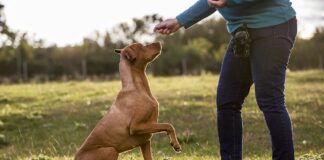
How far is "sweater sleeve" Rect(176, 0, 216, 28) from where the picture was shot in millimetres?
6039

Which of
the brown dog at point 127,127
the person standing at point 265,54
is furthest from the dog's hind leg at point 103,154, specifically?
the person standing at point 265,54

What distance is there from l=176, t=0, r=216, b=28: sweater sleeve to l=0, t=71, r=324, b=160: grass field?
189 centimetres

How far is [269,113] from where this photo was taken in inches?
203

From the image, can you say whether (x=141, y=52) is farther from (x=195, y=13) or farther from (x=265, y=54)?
(x=265, y=54)

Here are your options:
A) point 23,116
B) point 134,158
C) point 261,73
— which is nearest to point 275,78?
point 261,73

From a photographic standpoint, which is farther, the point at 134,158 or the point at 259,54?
the point at 134,158

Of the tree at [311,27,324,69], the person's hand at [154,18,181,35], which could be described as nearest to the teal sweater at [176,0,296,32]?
the person's hand at [154,18,181,35]

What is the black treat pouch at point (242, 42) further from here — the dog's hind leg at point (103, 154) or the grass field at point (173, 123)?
the grass field at point (173, 123)

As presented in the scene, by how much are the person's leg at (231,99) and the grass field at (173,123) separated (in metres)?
1.26

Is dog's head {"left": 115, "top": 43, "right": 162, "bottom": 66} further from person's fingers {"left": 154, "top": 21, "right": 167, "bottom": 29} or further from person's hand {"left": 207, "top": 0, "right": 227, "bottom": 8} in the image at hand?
person's hand {"left": 207, "top": 0, "right": 227, "bottom": 8}

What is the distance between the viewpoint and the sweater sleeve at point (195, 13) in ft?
19.8

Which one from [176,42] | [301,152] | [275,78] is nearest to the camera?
[275,78]

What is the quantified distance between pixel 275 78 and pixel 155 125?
133 centimetres

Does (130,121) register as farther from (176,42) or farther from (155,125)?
(176,42)
